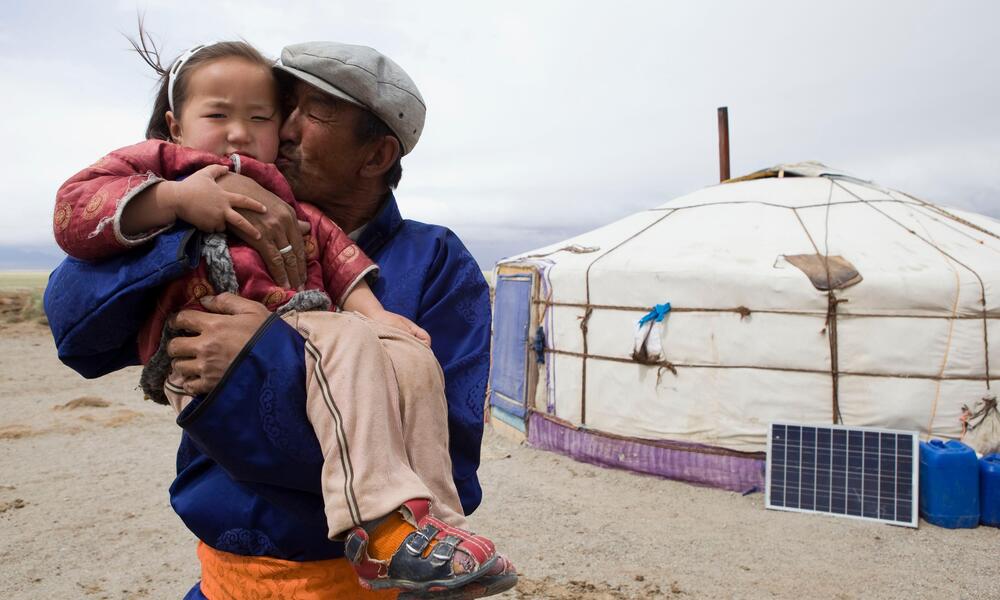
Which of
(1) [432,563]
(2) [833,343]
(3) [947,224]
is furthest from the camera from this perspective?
(3) [947,224]

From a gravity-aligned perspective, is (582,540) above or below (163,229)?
below

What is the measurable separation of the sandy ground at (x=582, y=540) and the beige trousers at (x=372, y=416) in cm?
352

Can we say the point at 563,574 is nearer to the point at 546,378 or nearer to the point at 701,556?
the point at 701,556

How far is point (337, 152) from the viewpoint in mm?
1531

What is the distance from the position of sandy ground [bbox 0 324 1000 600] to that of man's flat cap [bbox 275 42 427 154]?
364cm

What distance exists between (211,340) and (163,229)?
221 millimetres

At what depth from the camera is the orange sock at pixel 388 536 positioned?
1094 millimetres

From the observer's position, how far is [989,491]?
5.36 m

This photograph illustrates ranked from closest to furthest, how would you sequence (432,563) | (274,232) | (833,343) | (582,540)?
(432,563) → (274,232) → (582,540) → (833,343)

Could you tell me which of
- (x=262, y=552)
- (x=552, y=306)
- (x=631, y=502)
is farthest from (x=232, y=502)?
(x=552, y=306)

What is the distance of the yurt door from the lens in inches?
306

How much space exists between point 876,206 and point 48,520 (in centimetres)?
810

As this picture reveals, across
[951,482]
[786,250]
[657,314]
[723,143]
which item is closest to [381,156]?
[657,314]

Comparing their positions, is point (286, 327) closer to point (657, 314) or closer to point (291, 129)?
point (291, 129)
